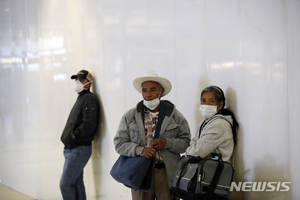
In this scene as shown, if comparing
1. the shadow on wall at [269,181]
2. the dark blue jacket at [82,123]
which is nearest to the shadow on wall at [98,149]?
the dark blue jacket at [82,123]

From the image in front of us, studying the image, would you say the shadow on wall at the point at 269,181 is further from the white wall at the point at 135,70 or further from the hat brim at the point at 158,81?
the hat brim at the point at 158,81

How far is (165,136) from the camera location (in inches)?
98.7

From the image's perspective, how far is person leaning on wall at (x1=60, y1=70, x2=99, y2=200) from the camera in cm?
409

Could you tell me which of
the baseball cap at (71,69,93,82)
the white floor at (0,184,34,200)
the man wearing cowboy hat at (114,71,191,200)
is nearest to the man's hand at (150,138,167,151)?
the man wearing cowboy hat at (114,71,191,200)

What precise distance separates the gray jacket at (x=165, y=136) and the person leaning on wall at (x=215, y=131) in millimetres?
214

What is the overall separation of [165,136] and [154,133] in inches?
3.5

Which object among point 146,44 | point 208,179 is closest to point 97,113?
point 146,44

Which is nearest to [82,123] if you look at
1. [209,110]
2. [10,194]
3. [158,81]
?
[158,81]

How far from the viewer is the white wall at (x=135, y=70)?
203 centimetres

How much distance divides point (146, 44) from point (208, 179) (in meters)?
1.99

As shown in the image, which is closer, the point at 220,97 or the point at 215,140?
the point at 215,140

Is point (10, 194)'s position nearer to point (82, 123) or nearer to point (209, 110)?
point (82, 123)

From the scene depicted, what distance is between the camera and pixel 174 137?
2557 mm

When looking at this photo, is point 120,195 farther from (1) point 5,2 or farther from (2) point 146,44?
(1) point 5,2
